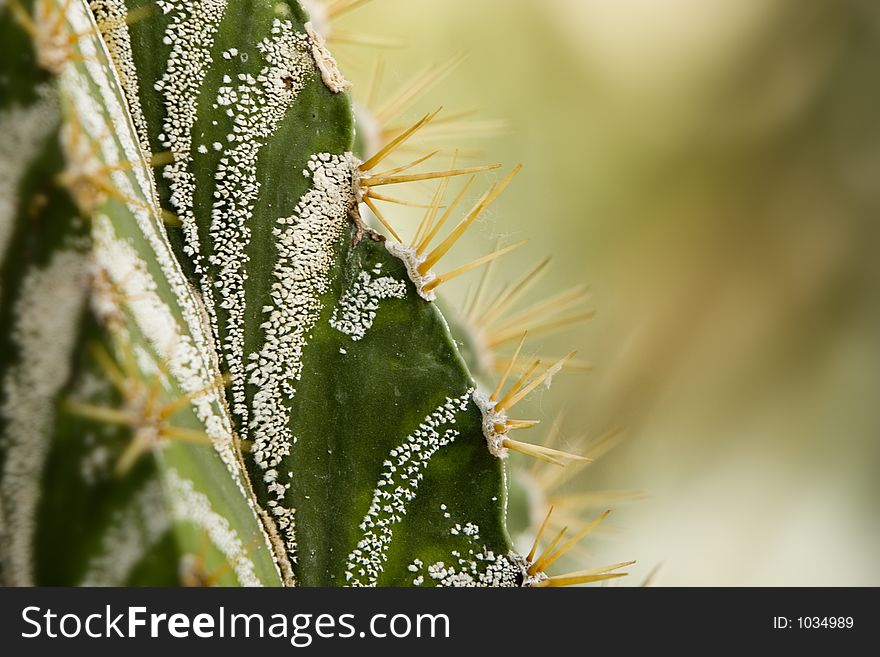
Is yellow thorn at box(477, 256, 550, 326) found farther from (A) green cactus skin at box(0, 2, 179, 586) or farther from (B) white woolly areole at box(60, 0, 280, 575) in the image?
(A) green cactus skin at box(0, 2, 179, 586)

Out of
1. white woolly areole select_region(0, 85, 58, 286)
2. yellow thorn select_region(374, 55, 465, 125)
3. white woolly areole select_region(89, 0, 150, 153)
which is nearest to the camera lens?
white woolly areole select_region(0, 85, 58, 286)

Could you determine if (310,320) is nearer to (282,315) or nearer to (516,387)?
(282,315)

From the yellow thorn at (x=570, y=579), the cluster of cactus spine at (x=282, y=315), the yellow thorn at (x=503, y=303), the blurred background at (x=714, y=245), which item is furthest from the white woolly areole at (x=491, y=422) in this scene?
the blurred background at (x=714, y=245)

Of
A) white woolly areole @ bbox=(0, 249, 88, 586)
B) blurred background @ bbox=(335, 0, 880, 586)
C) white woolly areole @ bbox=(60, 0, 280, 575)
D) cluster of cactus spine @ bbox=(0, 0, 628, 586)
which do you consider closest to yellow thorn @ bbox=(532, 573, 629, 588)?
cluster of cactus spine @ bbox=(0, 0, 628, 586)

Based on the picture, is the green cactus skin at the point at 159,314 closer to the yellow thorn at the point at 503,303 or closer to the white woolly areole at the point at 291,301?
the white woolly areole at the point at 291,301

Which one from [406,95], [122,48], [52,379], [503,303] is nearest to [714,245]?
[503,303]

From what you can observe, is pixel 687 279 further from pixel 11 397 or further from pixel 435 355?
pixel 11 397
